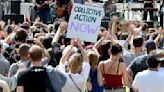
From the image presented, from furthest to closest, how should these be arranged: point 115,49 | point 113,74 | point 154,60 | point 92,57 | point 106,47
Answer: point 106,47 < point 92,57 < point 113,74 < point 115,49 < point 154,60

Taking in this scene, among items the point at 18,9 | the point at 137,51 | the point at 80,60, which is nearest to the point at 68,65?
the point at 80,60

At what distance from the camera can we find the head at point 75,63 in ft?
25.8

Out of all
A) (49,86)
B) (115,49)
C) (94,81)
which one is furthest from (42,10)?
(49,86)

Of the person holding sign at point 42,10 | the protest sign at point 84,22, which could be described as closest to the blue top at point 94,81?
the protest sign at point 84,22

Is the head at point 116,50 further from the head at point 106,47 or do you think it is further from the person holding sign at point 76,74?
the head at point 106,47

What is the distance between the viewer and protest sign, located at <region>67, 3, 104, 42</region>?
917cm

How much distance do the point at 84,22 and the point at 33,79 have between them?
242cm

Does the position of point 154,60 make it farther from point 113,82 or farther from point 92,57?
point 92,57

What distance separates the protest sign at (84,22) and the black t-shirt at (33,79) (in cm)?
194

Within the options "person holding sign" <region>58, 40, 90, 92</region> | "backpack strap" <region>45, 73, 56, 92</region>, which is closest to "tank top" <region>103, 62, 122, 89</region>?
"person holding sign" <region>58, 40, 90, 92</region>

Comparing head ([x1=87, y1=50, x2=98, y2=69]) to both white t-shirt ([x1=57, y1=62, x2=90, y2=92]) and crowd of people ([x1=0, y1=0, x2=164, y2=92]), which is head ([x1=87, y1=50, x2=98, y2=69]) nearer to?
crowd of people ([x1=0, y1=0, x2=164, y2=92])

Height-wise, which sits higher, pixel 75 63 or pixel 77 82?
pixel 75 63

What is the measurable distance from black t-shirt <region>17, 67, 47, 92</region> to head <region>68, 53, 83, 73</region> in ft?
2.54

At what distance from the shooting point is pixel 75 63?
7879mm
